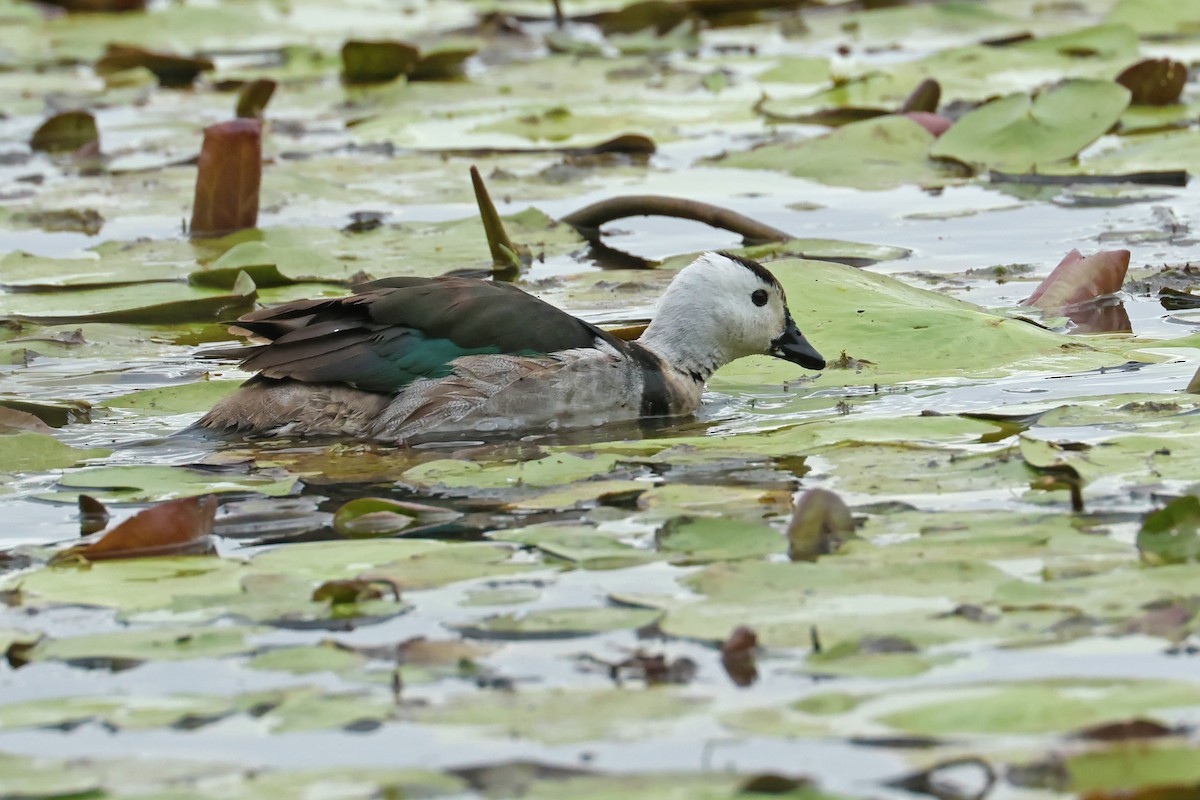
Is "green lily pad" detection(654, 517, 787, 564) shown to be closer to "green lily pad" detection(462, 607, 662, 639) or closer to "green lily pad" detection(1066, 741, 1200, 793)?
"green lily pad" detection(462, 607, 662, 639)

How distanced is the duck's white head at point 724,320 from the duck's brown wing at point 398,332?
57 centimetres

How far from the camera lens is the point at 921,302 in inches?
297

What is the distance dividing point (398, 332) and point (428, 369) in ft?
0.59

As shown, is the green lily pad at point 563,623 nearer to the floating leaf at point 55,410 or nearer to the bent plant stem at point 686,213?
the floating leaf at point 55,410

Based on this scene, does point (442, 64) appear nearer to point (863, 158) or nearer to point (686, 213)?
point (863, 158)

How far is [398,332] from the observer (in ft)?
23.1

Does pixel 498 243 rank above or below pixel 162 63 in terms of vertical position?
below

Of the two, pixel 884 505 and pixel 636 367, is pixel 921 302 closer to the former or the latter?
pixel 636 367

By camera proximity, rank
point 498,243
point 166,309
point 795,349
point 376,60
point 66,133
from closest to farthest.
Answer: point 795,349, point 166,309, point 498,243, point 66,133, point 376,60

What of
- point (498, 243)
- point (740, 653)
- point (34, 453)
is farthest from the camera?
point (498, 243)

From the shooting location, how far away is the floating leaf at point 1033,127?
10.4 m

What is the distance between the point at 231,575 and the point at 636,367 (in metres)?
2.68

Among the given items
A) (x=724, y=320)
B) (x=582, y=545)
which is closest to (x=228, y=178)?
(x=724, y=320)

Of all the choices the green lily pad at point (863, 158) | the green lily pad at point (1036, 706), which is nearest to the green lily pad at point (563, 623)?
the green lily pad at point (1036, 706)
